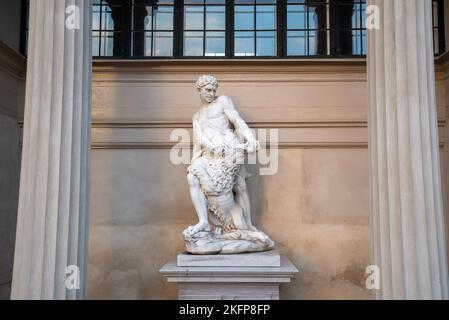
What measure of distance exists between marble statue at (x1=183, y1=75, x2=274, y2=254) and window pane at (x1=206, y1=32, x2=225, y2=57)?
5.39 ft

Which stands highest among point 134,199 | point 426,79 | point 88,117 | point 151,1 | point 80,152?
point 151,1

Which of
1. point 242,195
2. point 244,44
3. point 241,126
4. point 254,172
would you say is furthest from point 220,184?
point 244,44

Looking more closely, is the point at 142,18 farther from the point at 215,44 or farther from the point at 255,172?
the point at 255,172

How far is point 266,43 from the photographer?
25.6 feet

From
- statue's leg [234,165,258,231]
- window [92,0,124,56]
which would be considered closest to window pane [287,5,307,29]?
window [92,0,124,56]

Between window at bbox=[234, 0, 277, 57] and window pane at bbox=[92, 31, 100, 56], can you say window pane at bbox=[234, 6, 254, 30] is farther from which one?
window pane at bbox=[92, 31, 100, 56]

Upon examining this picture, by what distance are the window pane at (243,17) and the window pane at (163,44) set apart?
107 centimetres

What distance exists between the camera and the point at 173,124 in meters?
7.41

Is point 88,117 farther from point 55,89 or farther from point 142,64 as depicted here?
point 142,64

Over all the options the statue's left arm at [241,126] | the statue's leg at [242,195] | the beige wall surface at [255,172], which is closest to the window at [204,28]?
the beige wall surface at [255,172]

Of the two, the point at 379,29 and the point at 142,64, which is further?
the point at 142,64
